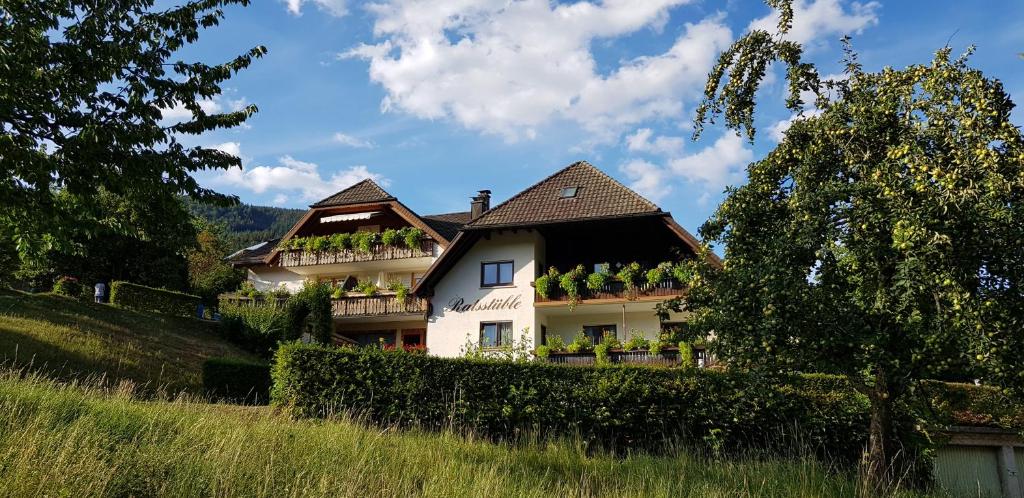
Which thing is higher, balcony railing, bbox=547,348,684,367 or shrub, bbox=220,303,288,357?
shrub, bbox=220,303,288,357

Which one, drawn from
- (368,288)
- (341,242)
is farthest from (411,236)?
(341,242)

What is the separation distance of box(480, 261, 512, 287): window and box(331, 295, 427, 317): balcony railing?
3.25 metres

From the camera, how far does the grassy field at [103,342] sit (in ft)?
63.5

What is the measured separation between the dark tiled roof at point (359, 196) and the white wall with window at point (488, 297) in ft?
23.4

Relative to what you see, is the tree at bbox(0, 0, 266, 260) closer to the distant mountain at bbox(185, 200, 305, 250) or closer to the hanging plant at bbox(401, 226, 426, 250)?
the hanging plant at bbox(401, 226, 426, 250)

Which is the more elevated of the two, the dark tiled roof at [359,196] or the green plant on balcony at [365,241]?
the dark tiled roof at [359,196]

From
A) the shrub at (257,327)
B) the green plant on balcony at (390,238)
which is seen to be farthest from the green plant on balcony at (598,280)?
the shrub at (257,327)

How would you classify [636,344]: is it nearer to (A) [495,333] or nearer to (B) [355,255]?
(A) [495,333]

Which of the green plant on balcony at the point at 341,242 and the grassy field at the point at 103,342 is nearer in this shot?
the grassy field at the point at 103,342

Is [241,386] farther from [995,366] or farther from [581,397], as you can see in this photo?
[995,366]

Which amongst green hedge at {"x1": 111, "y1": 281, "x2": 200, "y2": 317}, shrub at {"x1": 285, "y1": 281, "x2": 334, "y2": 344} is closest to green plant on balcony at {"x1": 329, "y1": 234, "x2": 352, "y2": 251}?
shrub at {"x1": 285, "y1": 281, "x2": 334, "y2": 344}

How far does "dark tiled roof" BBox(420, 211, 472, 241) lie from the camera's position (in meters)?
34.5

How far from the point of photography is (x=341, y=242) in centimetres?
3375

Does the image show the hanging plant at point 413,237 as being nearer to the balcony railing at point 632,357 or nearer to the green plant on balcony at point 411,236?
the green plant on balcony at point 411,236
